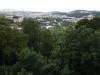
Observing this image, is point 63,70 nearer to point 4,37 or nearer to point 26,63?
point 26,63

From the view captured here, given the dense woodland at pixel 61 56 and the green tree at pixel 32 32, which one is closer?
the dense woodland at pixel 61 56

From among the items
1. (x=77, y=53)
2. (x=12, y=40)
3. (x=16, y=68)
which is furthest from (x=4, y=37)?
(x=77, y=53)

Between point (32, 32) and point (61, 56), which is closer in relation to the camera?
point (61, 56)

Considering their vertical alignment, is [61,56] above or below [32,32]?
below

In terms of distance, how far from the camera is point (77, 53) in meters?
25.2

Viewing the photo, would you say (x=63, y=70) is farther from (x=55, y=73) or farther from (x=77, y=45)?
(x=77, y=45)

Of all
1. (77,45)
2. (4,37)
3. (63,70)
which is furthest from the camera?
(4,37)

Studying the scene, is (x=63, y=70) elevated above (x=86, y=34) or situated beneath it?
situated beneath

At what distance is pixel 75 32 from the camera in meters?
26.5

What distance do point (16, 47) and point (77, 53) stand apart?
7.05 m

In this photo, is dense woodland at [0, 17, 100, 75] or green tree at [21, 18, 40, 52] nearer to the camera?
dense woodland at [0, 17, 100, 75]

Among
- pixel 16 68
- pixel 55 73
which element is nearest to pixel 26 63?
pixel 16 68

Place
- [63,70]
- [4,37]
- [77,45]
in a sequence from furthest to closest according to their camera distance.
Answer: [4,37]
[77,45]
[63,70]

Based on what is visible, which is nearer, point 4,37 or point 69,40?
point 69,40
